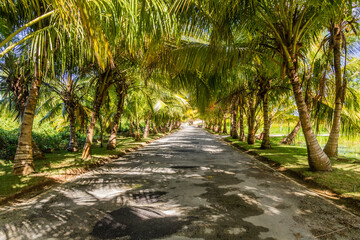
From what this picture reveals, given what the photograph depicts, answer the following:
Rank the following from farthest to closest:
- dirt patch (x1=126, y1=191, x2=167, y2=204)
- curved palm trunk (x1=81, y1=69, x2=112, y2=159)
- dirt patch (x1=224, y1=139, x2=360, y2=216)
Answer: curved palm trunk (x1=81, y1=69, x2=112, y2=159)
dirt patch (x1=126, y1=191, x2=167, y2=204)
dirt patch (x1=224, y1=139, x2=360, y2=216)

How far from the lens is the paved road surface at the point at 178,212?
276cm

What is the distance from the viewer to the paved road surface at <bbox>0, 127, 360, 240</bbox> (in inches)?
109

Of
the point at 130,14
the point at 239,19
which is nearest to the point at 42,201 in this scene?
the point at 130,14

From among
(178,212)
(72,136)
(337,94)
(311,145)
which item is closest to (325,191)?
(311,145)

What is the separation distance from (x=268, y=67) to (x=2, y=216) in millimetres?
9888

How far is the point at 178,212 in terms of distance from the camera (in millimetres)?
3379

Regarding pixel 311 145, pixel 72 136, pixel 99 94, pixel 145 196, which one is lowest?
pixel 145 196

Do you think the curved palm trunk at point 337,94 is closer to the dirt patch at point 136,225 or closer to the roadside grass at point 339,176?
the roadside grass at point 339,176

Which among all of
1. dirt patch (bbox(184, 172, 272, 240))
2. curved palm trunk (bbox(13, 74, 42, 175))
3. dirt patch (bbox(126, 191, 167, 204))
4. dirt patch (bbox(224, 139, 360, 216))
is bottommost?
dirt patch (bbox(126, 191, 167, 204))

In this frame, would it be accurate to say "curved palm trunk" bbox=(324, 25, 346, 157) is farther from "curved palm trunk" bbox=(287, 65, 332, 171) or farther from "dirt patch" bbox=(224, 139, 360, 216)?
→ "dirt patch" bbox=(224, 139, 360, 216)

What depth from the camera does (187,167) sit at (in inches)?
281

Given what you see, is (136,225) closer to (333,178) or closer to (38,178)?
(38,178)

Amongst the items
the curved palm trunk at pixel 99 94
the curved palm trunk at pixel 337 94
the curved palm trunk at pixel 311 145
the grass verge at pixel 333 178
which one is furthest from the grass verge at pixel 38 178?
the curved palm trunk at pixel 337 94

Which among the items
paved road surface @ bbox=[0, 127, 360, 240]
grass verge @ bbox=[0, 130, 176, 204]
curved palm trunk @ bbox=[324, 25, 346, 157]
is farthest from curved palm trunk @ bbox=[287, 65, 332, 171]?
grass verge @ bbox=[0, 130, 176, 204]
